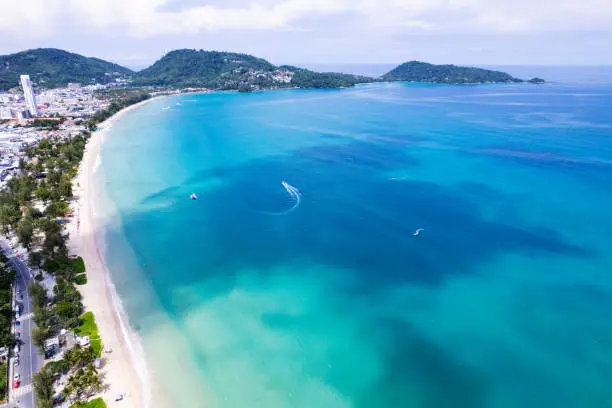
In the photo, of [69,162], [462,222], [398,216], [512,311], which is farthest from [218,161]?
[512,311]

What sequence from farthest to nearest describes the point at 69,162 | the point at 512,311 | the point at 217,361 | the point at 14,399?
the point at 69,162
the point at 512,311
the point at 217,361
the point at 14,399

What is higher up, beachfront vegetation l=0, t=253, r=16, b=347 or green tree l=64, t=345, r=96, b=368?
beachfront vegetation l=0, t=253, r=16, b=347

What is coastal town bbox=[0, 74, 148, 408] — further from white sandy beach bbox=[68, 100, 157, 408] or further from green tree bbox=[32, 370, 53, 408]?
white sandy beach bbox=[68, 100, 157, 408]

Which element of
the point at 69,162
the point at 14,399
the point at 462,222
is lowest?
the point at 14,399

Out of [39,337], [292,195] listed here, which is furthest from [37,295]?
[292,195]

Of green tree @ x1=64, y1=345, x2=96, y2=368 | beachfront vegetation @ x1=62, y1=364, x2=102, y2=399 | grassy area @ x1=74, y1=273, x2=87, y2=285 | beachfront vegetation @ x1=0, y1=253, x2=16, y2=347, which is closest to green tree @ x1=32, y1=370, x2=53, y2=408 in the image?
beachfront vegetation @ x1=62, y1=364, x2=102, y2=399

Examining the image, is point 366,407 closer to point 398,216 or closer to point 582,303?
point 582,303

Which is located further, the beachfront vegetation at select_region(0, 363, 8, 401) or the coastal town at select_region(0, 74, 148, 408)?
the coastal town at select_region(0, 74, 148, 408)
